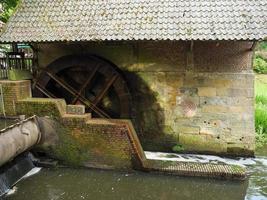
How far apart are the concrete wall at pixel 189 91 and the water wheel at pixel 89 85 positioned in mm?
313

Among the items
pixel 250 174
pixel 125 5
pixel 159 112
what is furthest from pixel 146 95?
pixel 250 174

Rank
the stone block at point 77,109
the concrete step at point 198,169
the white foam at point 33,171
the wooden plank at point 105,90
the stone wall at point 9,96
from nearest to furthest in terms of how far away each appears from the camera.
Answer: the concrete step at point 198,169
the white foam at point 33,171
the stone block at point 77,109
the stone wall at point 9,96
the wooden plank at point 105,90

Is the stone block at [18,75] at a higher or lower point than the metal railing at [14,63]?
lower

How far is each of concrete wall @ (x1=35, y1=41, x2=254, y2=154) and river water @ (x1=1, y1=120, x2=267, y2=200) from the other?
1.29 meters

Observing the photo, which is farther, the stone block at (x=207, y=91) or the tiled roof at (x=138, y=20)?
the stone block at (x=207, y=91)

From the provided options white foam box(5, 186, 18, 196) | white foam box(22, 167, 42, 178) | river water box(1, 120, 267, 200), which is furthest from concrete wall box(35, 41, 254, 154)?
white foam box(5, 186, 18, 196)

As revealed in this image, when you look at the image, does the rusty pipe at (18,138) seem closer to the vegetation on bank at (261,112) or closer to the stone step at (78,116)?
the stone step at (78,116)

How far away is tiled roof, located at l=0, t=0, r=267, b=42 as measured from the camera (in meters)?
7.02

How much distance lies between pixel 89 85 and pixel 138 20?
225 cm

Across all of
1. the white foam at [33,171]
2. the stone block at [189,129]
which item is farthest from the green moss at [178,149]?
the white foam at [33,171]

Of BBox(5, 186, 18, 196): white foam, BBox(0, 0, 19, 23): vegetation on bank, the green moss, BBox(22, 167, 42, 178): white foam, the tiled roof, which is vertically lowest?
BBox(5, 186, 18, 196): white foam

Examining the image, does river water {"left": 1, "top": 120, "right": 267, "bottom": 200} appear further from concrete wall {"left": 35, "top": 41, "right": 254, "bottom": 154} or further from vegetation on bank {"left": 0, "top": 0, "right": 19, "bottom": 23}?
vegetation on bank {"left": 0, "top": 0, "right": 19, "bottom": 23}

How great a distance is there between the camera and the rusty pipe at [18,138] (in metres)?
5.98

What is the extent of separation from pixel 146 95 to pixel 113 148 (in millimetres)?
1833
